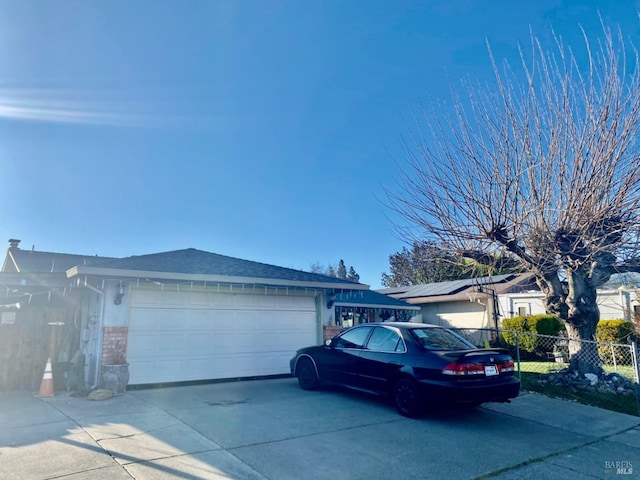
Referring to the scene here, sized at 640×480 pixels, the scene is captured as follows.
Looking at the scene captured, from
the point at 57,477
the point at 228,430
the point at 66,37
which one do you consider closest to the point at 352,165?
the point at 66,37

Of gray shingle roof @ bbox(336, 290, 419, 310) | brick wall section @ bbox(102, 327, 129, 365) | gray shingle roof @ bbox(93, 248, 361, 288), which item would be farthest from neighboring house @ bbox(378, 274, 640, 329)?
brick wall section @ bbox(102, 327, 129, 365)

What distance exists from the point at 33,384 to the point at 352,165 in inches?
384

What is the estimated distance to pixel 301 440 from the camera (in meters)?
5.40

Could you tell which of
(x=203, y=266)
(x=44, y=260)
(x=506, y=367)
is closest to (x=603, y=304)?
(x=506, y=367)

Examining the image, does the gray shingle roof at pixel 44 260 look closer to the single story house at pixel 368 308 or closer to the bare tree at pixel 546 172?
the single story house at pixel 368 308

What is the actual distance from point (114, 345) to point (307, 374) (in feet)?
12.5

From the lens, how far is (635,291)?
633 inches

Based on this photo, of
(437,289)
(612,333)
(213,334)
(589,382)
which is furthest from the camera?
(437,289)

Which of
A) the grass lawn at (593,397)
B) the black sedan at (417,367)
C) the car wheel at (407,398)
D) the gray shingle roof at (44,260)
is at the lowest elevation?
the grass lawn at (593,397)

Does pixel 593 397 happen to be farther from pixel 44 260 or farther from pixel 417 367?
pixel 44 260

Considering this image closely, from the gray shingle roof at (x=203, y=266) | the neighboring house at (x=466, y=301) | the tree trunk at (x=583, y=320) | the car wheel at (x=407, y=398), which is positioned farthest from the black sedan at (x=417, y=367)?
the neighboring house at (x=466, y=301)

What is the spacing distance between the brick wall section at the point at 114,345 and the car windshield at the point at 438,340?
5623 mm

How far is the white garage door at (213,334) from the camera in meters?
9.12

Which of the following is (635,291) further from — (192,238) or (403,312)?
(192,238)
